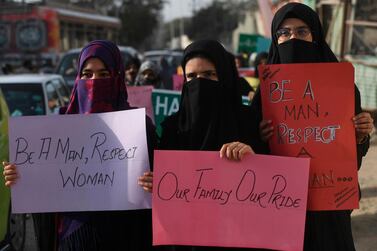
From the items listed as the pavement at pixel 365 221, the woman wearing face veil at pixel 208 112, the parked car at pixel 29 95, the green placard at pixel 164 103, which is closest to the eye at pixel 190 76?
the woman wearing face veil at pixel 208 112

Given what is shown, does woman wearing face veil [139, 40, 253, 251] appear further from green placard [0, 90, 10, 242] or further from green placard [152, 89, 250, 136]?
green placard [152, 89, 250, 136]

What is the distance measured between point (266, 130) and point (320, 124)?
8.6 inches

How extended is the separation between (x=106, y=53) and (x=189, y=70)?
1.43 ft

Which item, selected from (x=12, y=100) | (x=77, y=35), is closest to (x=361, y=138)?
(x=12, y=100)

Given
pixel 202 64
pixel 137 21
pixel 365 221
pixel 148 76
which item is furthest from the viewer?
pixel 137 21

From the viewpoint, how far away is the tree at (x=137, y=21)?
59.2 metres

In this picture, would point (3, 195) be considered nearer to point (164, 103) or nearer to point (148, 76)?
point (164, 103)

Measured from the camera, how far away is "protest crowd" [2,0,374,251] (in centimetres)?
226

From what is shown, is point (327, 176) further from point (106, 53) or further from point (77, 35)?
point (77, 35)

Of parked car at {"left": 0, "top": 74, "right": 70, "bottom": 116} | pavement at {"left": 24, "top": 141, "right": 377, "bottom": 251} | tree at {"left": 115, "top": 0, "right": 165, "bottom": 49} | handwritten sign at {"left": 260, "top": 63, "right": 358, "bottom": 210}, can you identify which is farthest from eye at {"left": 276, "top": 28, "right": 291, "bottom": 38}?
tree at {"left": 115, "top": 0, "right": 165, "bottom": 49}

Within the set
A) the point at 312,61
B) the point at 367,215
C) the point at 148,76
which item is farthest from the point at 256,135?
the point at 148,76

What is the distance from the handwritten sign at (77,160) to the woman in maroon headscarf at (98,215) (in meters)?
0.08

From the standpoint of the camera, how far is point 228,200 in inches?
90.0

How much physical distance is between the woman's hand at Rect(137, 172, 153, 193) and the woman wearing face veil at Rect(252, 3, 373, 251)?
1.59ft
